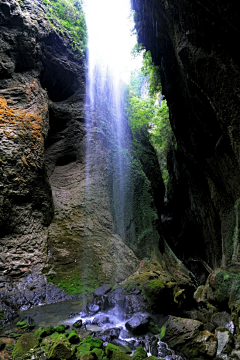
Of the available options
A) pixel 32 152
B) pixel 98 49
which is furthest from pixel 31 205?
pixel 98 49

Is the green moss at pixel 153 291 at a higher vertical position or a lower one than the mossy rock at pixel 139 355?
higher

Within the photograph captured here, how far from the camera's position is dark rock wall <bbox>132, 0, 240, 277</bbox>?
4207 millimetres

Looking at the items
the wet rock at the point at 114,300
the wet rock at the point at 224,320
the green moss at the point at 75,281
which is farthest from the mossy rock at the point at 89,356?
the green moss at the point at 75,281

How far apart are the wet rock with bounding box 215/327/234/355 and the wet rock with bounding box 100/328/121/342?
145 centimetres

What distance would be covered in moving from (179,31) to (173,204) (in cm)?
1409

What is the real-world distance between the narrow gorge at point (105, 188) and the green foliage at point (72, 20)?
61 millimetres

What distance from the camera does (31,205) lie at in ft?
20.8

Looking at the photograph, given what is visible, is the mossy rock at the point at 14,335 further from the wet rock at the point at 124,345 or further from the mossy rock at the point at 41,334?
the wet rock at the point at 124,345

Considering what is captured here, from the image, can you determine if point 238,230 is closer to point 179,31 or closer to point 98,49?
point 179,31

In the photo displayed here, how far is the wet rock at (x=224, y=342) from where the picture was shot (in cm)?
304

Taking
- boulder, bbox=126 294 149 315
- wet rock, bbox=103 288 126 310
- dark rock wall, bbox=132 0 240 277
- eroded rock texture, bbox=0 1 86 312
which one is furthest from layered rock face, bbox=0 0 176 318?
dark rock wall, bbox=132 0 240 277

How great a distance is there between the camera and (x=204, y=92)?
5.19 meters

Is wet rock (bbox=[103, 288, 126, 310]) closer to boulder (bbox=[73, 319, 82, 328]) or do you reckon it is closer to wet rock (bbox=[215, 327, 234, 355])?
boulder (bbox=[73, 319, 82, 328])

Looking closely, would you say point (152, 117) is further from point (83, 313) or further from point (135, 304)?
point (83, 313)
